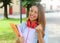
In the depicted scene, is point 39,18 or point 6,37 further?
point 6,37

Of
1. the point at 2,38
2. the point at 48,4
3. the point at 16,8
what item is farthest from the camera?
the point at 48,4

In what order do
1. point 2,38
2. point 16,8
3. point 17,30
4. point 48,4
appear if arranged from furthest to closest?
1. point 48,4
2. point 16,8
3. point 2,38
4. point 17,30

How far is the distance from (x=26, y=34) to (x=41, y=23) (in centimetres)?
17

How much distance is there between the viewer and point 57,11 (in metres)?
35.6

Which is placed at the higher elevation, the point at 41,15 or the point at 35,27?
the point at 41,15

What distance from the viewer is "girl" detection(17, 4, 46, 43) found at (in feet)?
7.54

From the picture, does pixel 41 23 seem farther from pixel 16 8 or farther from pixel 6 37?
pixel 16 8

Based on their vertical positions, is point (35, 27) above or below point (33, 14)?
below

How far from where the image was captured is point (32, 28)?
2.32 meters

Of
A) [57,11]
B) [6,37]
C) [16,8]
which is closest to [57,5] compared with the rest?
[57,11]

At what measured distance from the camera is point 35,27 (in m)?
2.31

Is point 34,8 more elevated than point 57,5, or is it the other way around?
point 34,8

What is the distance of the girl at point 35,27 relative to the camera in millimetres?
2299

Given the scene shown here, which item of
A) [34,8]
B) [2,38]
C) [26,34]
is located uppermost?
[34,8]
